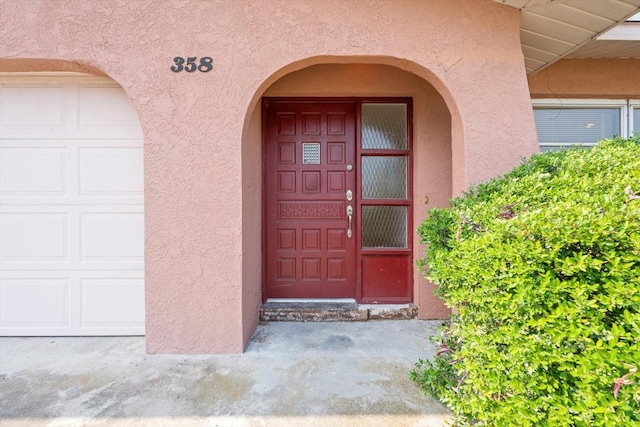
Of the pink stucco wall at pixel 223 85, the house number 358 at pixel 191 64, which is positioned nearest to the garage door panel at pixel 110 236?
the pink stucco wall at pixel 223 85

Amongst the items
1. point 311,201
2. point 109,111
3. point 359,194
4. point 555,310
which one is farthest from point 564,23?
point 109,111

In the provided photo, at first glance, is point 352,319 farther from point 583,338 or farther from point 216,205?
point 583,338

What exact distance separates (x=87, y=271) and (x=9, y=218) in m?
0.97

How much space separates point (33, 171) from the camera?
11.2 feet

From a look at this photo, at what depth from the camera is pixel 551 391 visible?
1568 millimetres

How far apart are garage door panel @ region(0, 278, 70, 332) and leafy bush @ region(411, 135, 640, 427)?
3770mm

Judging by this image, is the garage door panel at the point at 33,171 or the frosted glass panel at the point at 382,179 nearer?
the garage door panel at the point at 33,171

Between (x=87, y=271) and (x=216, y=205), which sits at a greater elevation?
(x=216, y=205)

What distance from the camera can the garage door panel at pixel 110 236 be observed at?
3432mm

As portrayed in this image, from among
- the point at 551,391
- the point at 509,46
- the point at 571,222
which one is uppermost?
the point at 509,46

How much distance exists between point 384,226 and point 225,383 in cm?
248

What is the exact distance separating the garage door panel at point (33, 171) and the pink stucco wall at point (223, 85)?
873mm

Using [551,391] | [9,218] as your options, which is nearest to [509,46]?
[551,391]

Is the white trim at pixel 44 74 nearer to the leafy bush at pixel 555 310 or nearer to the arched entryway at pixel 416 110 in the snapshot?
the arched entryway at pixel 416 110
